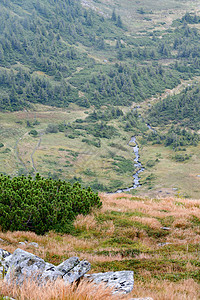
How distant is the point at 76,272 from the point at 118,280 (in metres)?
0.81

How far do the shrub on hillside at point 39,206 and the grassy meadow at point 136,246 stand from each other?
517mm

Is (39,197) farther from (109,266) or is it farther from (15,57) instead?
(15,57)

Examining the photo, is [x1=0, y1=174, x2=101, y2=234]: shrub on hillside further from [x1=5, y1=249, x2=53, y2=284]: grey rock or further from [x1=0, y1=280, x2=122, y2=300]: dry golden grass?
[x1=0, y1=280, x2=122, y2=300]: dry golden grass

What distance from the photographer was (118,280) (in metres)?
5.79

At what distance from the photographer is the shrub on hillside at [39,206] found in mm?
12320

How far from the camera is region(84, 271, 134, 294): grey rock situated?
17.9 ft

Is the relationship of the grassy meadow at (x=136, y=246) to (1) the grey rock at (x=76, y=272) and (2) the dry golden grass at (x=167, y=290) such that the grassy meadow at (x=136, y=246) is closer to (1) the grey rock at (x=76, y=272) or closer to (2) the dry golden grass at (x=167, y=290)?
(2) the dry golden grass at (x=167, y=290)

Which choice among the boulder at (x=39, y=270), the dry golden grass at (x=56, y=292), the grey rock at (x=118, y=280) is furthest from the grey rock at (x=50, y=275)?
the grey rock at (x=118, y=280)

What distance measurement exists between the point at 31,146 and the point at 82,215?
268ft

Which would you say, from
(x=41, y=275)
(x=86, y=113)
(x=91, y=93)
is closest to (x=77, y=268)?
(x=41, y=275)

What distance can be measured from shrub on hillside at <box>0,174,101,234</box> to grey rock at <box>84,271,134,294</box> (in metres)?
6.62

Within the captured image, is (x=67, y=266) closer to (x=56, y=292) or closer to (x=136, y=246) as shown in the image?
(x=56, y=292)

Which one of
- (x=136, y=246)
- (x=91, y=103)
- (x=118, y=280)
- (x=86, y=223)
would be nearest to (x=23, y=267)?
(x=118, y=280)

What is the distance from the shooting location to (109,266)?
7.96 meters
